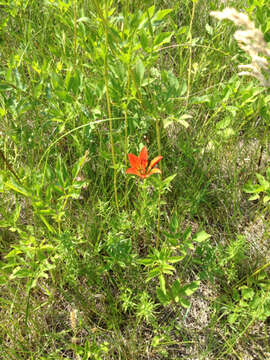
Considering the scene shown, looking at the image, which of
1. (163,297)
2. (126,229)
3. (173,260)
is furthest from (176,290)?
(126,229)

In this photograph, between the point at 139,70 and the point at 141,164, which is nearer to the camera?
the point at 141,164

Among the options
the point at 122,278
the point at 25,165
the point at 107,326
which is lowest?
the point at 107,326

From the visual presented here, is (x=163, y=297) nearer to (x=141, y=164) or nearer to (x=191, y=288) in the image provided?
(x=191, y=288)

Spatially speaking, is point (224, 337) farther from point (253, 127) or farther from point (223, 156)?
point (253, 127)

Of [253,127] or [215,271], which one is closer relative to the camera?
[215,271]

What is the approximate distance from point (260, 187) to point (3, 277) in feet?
3.78

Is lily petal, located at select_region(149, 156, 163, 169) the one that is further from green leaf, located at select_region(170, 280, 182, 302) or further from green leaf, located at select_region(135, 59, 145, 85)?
green leaf, located at select_region(170, 280, 182, 302)

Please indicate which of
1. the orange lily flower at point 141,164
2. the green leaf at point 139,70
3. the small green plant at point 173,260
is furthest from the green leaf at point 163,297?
Answer: the green leaf at point 139,70

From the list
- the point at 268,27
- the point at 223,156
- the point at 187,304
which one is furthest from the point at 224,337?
the point at 268,27

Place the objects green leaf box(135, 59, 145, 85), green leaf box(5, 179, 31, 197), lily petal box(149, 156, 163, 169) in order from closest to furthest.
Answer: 1. lily petal box(149, 156, 163, 169)
2. green leaf box(5, 179, 31, 197)
3. green leaf box(135, 59, 145, 85)

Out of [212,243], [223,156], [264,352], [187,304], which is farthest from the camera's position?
[223,156]

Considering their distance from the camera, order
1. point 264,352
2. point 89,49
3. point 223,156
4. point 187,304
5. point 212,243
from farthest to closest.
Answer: point 223,156 → point 212,243 → point 89,49 → point 264,352 → point 187,304

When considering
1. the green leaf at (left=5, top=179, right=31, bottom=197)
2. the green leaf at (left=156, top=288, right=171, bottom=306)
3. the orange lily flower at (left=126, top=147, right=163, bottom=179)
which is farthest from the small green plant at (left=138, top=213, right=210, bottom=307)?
the green leaf at (left=5, top=179, right=31, bottom=197)

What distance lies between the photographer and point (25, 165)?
1.81 metres
